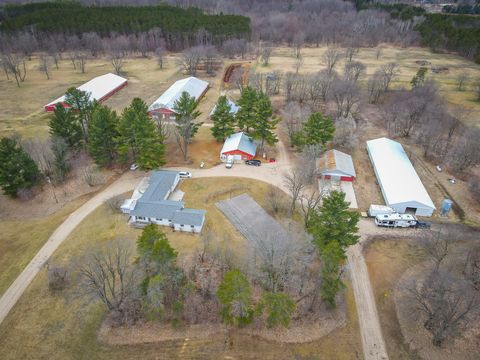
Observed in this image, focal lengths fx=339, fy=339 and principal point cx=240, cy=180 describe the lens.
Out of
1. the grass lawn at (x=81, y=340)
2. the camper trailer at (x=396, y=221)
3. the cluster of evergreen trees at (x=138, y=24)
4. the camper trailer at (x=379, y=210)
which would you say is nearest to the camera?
the grass lawn at (x=81, y=340)

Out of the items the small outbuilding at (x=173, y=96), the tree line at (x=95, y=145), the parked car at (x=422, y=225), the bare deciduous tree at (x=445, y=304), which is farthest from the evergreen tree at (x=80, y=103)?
the bare deciduous tree at (x=445, y=304)

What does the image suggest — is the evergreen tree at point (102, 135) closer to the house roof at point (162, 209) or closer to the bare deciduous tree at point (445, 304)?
the house roof at point (162, 209)

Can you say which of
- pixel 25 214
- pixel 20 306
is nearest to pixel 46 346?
pixel 20 306

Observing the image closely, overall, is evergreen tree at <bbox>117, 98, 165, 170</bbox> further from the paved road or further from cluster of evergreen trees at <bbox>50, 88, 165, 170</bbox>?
the paved road

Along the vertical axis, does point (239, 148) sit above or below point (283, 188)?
above

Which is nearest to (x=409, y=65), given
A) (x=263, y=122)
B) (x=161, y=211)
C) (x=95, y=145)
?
(x=263, y=122)

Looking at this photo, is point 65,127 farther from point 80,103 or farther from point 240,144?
point 240,144

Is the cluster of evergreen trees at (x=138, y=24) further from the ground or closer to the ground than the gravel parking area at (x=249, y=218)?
further from the ground
